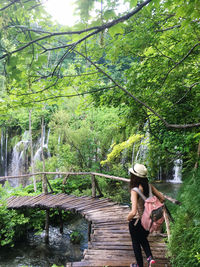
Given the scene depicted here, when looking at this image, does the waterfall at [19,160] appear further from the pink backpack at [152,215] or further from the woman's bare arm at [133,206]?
the pink backpack at [152,215]

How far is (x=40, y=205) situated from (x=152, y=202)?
5.39 m

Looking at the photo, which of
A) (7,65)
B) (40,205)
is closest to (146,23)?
(7,65)

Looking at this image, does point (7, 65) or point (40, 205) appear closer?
point (7, 65)

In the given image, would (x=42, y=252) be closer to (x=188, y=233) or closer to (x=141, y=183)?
(x=188, y=233)

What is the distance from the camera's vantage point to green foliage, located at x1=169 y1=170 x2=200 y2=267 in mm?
2782

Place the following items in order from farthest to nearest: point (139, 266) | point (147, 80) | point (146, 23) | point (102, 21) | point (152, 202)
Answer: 1. point (147, 80)
2. point (146, 23)
3. point (139, 266)
4. point (152, 202)
5. point (102, 21)

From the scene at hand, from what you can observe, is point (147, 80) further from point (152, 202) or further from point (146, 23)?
point (152, 202)

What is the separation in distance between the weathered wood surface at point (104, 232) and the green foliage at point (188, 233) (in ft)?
1.06

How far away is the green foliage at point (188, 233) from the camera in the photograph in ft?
9.13

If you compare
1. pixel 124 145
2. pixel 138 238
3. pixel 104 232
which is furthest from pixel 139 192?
pixel 124 145

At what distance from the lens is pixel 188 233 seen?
9.82 feet

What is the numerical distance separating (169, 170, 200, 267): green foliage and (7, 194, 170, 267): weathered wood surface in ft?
1.06

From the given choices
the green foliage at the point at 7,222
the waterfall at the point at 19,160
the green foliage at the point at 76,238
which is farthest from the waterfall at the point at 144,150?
the waterfall at the point at 19,160

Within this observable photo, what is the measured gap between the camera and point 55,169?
14.6 metres
